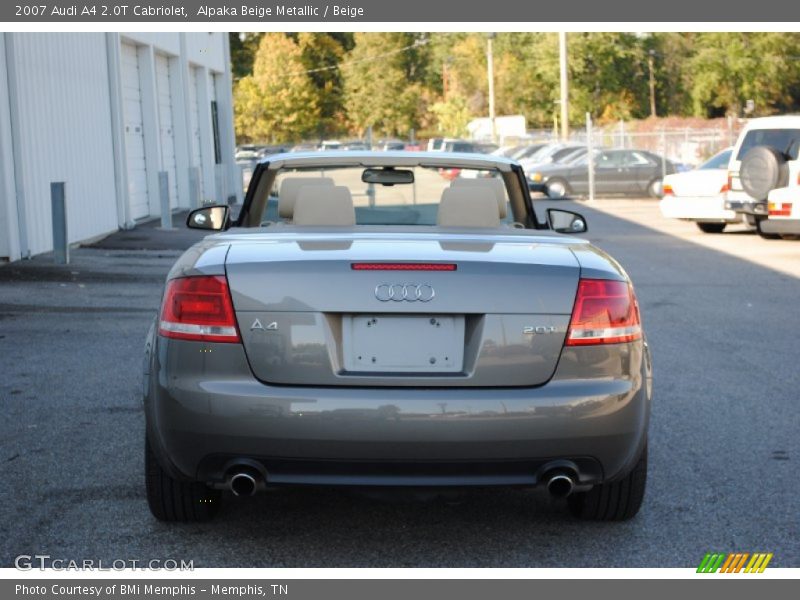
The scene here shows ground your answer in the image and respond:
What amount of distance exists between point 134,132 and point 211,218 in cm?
2087

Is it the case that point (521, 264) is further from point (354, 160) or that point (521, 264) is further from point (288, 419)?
point (354, 160)

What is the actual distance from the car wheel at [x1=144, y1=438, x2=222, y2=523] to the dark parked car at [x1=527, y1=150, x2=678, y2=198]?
103 ft

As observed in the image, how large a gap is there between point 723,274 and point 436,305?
11.8 meters

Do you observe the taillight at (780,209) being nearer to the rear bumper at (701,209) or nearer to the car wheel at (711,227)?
the rear bumper at (701,209)

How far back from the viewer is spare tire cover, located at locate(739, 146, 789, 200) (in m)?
19.5

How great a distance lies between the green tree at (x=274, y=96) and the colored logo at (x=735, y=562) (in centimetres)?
9507

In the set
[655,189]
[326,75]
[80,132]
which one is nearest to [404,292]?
[80,132]

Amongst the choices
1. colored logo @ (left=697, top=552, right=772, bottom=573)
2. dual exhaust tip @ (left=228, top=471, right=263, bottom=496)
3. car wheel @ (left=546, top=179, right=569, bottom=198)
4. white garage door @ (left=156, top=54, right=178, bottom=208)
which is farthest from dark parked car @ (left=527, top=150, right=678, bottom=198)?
dual exhaust tip @ (left=228, top=471, right=263, bottom=496)

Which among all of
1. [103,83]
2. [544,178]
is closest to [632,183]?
[544,178]

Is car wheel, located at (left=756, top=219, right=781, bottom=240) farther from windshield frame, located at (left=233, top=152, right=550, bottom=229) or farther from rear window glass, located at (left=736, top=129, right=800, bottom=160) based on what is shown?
windshield frame, located at (left=233, top=152, right=550, bottom=229)

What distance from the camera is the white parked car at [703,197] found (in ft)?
71.9

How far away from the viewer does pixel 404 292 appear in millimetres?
4535

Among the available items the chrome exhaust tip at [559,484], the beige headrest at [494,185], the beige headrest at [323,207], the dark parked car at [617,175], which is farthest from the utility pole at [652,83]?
the chrome exhaust tip at [559,484]

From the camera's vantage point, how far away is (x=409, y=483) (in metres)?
4.52
